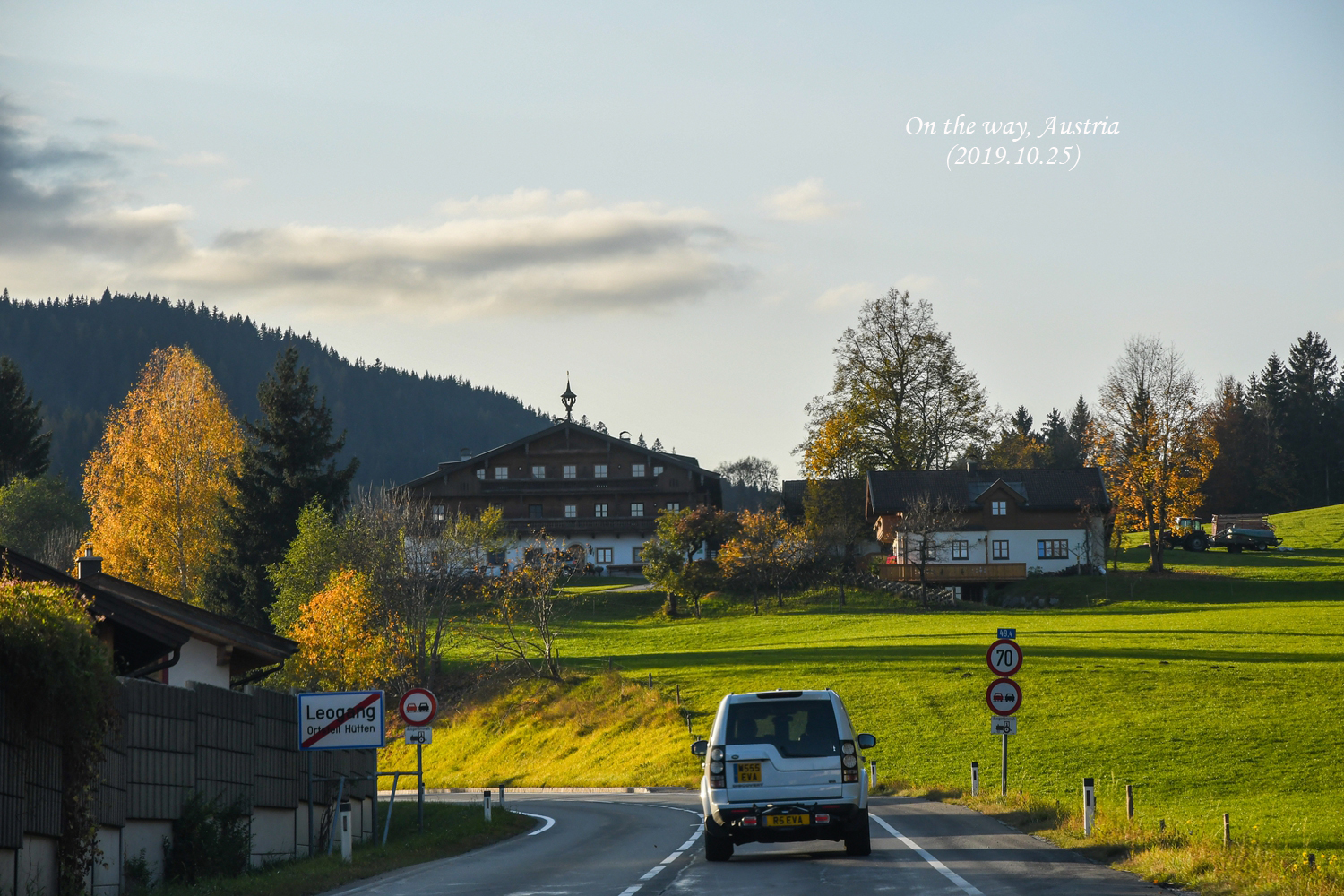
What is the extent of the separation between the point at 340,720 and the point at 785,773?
7565 mm

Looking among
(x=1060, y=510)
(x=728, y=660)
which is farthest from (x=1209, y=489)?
(x=728, y=660)

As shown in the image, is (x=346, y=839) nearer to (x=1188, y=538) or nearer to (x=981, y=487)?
(x=981, y=487)

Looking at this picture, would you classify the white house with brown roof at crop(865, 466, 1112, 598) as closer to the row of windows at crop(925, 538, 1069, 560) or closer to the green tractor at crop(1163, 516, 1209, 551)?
the row of windows at crop(925, 538, 1069, 560)

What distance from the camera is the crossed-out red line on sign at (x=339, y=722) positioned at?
19.5 meters

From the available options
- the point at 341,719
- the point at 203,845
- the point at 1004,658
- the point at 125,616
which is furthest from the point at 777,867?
the point at 125,616

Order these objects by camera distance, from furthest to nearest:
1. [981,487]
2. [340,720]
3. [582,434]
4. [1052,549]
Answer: [582,434]
[981,487]
[1052,549]
[340,720]

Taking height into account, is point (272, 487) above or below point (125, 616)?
above

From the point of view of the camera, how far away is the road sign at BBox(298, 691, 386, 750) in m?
19.5

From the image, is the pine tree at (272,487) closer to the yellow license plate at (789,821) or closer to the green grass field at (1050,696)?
the green grass field at (1050,696)

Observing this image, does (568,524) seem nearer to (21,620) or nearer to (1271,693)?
(1271,693)

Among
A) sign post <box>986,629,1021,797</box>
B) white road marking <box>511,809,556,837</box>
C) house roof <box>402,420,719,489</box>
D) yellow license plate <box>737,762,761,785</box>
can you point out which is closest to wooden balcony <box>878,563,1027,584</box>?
house roof <box>402,420,719,489</box>

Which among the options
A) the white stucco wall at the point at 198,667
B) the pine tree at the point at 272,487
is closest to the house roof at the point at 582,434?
the pine tree at the point at 272,487

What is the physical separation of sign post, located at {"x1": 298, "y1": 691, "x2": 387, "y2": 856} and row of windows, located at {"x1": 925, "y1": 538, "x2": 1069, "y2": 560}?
5927 centimetres

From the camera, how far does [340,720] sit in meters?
19.6
